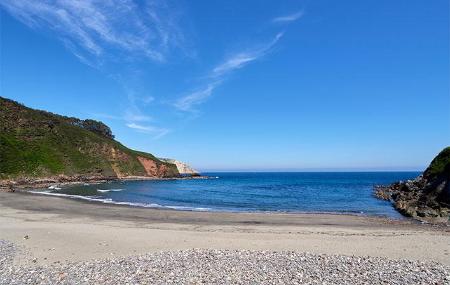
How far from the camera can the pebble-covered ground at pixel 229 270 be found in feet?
36.1

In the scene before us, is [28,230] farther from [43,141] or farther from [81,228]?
[43,141]

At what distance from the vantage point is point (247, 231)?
2331 cm

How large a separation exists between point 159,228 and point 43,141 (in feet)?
287

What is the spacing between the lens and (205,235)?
21078 millimetres

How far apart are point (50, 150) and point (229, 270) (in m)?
97.7

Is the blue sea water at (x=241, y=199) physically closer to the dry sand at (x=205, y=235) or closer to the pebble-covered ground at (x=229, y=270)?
the dry sand at (x=205, y=235)

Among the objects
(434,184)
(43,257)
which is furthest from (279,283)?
(434,184)

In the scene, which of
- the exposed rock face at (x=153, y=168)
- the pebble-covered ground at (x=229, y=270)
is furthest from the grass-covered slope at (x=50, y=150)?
the pebble-covered ground at (x=229, y=270)

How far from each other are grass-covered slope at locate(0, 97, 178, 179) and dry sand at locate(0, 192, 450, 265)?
58524mm

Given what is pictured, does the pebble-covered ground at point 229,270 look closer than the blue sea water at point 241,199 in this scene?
Yes

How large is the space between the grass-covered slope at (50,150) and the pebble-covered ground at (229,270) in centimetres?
7401

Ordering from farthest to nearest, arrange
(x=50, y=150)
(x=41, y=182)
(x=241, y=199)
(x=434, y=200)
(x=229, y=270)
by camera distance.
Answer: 1. (x=50, y=150)
2. (x=41, y=182)
3. (x=241, y=199)
4. (x=434, y=200)
5. (x=229, y=270)

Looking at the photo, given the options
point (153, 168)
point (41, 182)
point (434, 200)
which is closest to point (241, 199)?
point (434, 200)

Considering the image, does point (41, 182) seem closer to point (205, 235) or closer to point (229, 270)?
point (205, 235)
